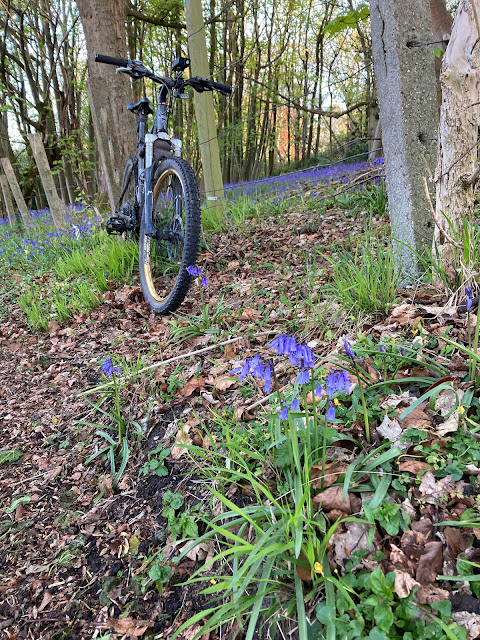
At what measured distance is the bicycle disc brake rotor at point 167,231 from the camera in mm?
2963

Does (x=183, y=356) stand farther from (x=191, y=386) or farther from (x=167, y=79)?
(x=167, y=79)

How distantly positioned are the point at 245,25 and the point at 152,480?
17596mm

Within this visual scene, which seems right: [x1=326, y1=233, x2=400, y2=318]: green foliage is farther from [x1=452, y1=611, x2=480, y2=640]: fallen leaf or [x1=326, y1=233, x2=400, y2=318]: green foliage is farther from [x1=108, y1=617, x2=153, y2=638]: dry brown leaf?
[x1=108, y1=617, x2=153, y2=638]: dry brown leaf

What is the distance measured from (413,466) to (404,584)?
0.35 metres

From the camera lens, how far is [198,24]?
13.9ft

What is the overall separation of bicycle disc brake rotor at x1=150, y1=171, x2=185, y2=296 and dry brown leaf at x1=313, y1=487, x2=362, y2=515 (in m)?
2.08

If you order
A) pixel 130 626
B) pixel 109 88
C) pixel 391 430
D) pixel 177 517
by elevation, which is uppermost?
pixel 109 88

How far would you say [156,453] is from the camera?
75.5 inches

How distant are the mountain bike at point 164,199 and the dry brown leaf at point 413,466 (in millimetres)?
1831

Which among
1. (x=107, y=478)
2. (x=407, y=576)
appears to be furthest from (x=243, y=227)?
(x=407, y=576)

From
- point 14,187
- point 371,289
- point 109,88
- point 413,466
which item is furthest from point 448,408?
point 14,187

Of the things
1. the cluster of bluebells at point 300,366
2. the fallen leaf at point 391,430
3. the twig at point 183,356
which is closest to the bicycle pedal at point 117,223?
the twig at point 183,356

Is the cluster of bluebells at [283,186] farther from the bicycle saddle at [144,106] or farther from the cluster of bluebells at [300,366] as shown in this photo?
the cluster of bluebells at [300,366]

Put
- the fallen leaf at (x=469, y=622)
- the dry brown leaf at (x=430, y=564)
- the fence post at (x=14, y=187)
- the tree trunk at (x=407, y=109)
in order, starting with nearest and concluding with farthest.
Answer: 1. the fallen leaf at (x=469, y=622)
2. the dry brown leaf at (x=430, y=564)
3. the tree trunk at (x=407, y=109)
4. the fence post at (x=14, y=187)
